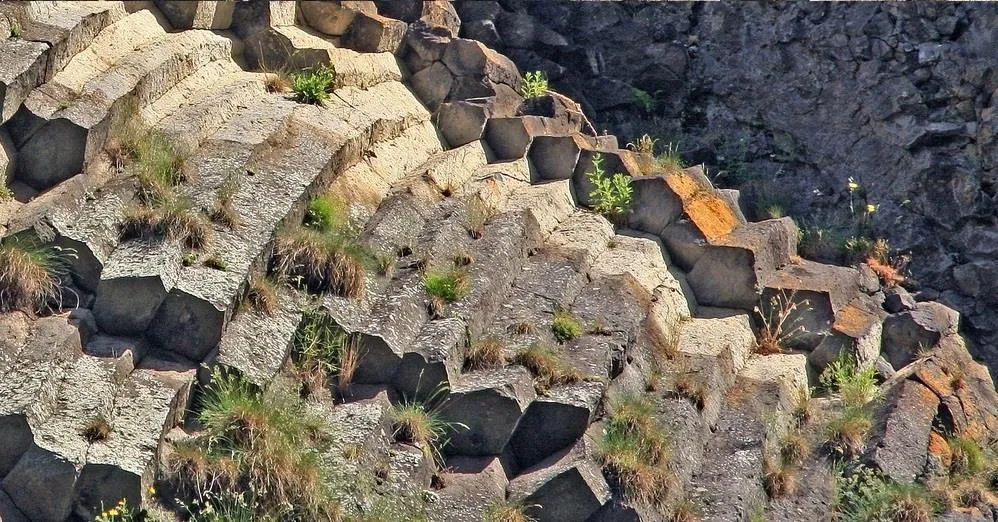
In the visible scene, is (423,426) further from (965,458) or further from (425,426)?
(965,458)

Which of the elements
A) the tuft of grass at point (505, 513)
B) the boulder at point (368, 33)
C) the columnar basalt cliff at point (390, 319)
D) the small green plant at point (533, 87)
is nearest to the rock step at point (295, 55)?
the columnar basalt cliff at point (390, 319)

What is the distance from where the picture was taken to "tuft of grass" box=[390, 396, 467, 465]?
7781 millimetres

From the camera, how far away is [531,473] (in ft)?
25.6

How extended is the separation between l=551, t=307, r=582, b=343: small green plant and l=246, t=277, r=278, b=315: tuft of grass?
178 cm

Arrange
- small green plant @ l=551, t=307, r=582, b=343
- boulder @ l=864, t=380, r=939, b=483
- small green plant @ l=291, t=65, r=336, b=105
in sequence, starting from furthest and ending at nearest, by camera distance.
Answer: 1. small green plant @ l=291, t=65, r=336, b=105
2. small green plant @ l=551, t=307, r=582, b=343
3. boulder @ l=864, t=380, r=939, b=483

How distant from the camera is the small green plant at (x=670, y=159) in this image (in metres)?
10.3

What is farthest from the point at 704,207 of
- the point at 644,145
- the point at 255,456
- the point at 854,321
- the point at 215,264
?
the point at 255,456

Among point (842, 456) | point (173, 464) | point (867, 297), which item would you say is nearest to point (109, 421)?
point (173, 464)

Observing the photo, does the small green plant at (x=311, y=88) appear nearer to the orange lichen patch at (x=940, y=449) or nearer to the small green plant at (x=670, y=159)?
the small green plant at (x=670, y=159)

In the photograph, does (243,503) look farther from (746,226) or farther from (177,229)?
(746,226)

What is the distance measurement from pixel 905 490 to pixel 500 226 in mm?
3175

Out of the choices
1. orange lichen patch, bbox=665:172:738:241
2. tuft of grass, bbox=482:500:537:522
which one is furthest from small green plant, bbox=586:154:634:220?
tuft of grass, bbox=482:500:537:522

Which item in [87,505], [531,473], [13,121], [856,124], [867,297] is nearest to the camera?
[87,505]

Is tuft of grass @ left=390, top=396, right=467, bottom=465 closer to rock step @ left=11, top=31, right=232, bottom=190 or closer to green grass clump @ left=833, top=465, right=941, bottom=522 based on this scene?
green grass clump @ left=833, top=465, right=941, bottom=522
